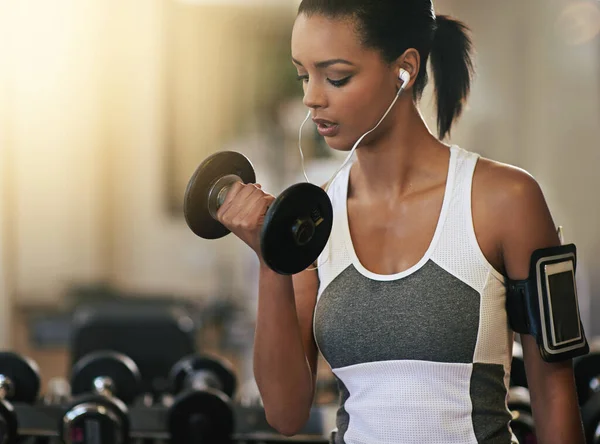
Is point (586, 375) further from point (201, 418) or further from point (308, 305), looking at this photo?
point (308, 305)

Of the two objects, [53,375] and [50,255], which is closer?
[53,375]

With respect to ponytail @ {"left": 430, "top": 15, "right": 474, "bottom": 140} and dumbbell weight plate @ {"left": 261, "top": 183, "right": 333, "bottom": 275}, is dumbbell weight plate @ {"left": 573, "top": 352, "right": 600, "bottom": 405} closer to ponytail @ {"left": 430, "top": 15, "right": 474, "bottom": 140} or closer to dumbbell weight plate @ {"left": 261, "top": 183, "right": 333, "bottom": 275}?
ponytail @ {"left": 430, "top": 15, "right": 474, "bottom": 140}

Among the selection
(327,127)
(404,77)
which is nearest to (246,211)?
(327,127)

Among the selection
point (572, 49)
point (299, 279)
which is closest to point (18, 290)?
point (572, 49)

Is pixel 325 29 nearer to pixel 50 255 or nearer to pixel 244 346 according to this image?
pixel 244 346

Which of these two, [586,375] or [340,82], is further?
[586,375]

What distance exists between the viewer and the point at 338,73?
40.4 inches

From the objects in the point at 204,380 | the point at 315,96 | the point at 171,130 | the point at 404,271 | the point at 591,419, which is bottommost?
the point at 204,380

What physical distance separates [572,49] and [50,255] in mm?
3073

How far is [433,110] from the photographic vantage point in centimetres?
122

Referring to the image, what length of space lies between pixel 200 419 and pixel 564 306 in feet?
2.81

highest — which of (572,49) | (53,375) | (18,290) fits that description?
(572,49)

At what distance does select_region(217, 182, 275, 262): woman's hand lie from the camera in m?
1.00

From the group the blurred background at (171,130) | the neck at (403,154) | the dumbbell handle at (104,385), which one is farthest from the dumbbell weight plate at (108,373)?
the blurred background at (171,130)
